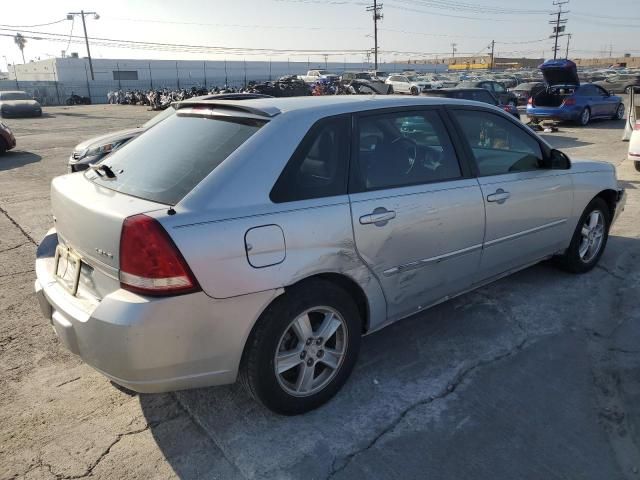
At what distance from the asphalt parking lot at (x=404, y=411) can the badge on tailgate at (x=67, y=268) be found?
74cm

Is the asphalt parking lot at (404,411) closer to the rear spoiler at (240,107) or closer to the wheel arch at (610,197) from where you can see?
the wheel arch at (610,197)

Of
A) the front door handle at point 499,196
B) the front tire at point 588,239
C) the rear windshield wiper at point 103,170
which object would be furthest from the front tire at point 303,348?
the front tire at point 588,239

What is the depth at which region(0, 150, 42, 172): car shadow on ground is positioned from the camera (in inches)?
470

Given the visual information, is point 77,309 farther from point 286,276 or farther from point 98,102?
point 98,102

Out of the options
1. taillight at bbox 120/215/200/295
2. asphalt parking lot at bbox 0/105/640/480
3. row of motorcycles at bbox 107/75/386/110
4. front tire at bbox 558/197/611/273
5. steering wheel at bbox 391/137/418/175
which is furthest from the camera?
row of motorcycles at bbox 107/75/386/110

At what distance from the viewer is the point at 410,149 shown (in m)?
3.27

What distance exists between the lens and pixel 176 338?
228 centimetres

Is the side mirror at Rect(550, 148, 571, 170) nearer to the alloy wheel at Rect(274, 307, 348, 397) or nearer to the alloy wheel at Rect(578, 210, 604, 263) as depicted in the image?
the alloy wheel at Rect(578, 210, 604, 263)

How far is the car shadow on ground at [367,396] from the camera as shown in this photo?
2518 mm

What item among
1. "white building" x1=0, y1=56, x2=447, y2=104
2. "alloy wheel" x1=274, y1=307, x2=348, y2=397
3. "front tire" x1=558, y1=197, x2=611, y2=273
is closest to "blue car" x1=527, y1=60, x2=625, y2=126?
"front tire" x1=558, y1=197, x2=611, y2=273

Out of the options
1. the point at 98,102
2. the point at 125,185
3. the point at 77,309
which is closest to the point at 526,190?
the point at 125,185

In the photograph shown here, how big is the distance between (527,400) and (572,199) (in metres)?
2.06

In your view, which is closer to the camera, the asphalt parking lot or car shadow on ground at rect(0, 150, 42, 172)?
the asphalt parking lot

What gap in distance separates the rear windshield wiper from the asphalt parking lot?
1.31 m
